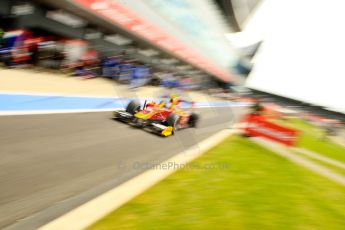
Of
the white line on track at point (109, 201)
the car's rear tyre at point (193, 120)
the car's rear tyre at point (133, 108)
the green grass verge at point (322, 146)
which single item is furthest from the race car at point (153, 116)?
the green grass verge at point (322, 146)

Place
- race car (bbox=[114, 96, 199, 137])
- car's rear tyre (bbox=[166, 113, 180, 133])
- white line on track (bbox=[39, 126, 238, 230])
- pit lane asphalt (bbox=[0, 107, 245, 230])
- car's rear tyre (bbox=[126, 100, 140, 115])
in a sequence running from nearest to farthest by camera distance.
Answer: white line on track (bbox=[39, 126, 238, 230])
pit lane asphalt (bbox=[0, 107, 245, 230])
race car (bbox=[114, 96, 199, 137])
car's rear tyre (bbox=[126, 100, 140, 115])
car's rear tyre (bbox=[166, 113, 180, 133])

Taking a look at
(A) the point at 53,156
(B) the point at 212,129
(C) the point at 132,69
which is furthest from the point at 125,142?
(C) the point at 132,69

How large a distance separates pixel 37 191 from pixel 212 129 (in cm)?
869

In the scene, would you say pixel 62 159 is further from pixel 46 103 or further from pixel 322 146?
pixel 322 146

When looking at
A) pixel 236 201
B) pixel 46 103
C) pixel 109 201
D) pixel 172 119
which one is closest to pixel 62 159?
pixel 109 201

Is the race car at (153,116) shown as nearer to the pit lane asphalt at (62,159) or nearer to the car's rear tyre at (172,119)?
the car's rear tyre at (172,119)

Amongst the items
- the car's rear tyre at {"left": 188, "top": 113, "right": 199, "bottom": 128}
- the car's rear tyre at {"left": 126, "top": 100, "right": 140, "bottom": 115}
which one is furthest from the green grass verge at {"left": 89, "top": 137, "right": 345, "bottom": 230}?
the car's rear tyre at {"left": 188, "top": 113, "right": 199, "bottom": 128}

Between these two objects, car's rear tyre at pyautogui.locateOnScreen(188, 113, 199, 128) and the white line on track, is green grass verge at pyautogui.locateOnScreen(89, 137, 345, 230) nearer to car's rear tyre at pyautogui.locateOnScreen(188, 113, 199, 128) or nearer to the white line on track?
the white line on track

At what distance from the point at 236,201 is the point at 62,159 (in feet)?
9.26

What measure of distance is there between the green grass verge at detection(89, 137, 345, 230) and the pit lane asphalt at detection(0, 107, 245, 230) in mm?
677

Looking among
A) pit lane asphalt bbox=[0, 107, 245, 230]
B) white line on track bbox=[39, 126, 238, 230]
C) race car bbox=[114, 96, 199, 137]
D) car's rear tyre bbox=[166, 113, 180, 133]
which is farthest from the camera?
car's rear tyre bbox=[166, 113, 180, 133]

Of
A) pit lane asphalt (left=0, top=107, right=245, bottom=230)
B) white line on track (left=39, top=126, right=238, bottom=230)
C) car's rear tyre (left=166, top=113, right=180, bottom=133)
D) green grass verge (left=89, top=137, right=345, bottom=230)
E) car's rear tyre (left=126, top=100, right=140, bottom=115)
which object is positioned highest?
car's rear tyre (left=126, top=100, right=140, bottom=115)

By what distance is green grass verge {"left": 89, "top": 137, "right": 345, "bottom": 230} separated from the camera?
393 cm

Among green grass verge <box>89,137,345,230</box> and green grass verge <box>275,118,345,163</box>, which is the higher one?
green grass verge <box>89,137,345,230</box>
